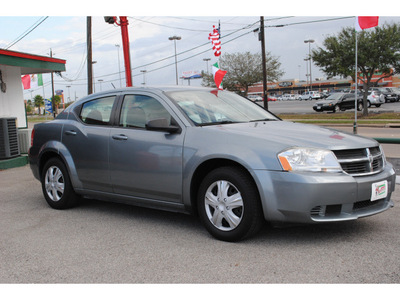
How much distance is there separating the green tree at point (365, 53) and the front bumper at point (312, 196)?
2478 cm

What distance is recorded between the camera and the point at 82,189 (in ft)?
18.9

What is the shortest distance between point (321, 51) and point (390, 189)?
25.9m

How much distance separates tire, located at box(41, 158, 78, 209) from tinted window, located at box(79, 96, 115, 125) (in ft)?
2.42

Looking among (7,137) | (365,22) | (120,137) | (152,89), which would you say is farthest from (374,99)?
(120,137)

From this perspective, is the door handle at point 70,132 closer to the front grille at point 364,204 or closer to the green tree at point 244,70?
the front grille at point 364,204

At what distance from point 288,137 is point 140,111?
1897mm

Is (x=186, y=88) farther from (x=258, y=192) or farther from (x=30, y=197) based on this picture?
(x=30, y=197)

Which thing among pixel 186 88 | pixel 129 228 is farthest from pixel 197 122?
pixel 129 228

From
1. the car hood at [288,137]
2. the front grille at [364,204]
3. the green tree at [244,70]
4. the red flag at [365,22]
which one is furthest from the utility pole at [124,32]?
the green tree at [244,70]

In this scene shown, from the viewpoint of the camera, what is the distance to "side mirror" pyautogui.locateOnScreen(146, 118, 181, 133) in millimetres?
4676

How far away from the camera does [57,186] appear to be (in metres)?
6.05

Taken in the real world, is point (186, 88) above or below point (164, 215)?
above
